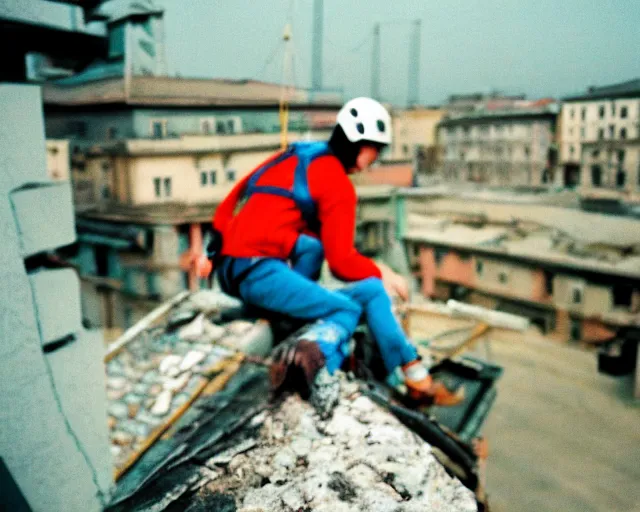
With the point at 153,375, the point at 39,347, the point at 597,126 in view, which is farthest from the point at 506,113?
the point at 39,347

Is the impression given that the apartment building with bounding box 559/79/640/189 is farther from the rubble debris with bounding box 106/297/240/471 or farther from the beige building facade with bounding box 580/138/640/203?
the rubble debris with bounding box 106/297/240/471

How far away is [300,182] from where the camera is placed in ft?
11.7

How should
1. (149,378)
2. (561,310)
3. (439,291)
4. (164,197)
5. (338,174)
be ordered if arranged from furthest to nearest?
(439,291) < (164,197) < (561,310) < (149,378) < (338,174)

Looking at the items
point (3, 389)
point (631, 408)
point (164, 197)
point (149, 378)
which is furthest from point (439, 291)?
point (3, 389)

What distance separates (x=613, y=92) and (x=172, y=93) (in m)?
18.7

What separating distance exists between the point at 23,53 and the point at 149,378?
153 inches

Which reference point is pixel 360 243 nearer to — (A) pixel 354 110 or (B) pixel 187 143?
(B) pixel 187 143

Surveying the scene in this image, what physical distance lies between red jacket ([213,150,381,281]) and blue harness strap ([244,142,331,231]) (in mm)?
29

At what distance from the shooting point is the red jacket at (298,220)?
3.53m

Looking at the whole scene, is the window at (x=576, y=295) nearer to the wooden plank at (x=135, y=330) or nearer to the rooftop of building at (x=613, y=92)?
the rooftop of building at (x=613, y=92)

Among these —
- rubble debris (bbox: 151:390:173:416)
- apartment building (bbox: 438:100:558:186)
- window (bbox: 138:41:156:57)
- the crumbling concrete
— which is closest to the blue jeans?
the crumbling concrete

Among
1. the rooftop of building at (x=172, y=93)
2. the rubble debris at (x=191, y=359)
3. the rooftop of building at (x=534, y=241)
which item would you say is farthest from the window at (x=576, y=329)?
the rubble debris at (x=191, y=359)

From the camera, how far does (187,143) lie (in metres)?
24.3

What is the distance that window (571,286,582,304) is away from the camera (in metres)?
21.8
